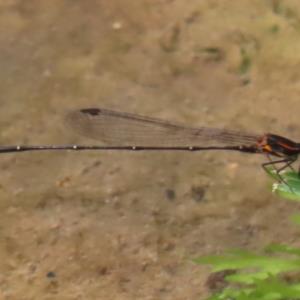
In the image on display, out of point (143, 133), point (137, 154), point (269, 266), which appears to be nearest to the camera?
point (269, 266)

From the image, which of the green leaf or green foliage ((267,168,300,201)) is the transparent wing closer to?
green foliage ((267,168,300,201))

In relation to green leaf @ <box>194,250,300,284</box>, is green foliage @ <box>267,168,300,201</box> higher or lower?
higher

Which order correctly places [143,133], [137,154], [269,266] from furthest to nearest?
[137,154] < [143,133] < [269,266]

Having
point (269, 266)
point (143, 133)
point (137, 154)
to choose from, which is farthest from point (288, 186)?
point (137, 154)

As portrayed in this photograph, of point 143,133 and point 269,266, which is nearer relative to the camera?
point 269,266

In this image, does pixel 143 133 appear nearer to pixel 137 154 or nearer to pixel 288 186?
pixel 137 154

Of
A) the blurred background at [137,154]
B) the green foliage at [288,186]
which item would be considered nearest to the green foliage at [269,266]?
the green foliage at [288,186]

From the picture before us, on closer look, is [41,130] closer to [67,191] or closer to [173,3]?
[67,191]

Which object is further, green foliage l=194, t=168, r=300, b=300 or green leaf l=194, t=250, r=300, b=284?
green leaf l=194, t=250, r=300, b=284

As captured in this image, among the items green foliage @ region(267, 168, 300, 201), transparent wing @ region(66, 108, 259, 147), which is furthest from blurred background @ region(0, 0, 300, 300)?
green foliage @ region(267, 168, 300, 201)
